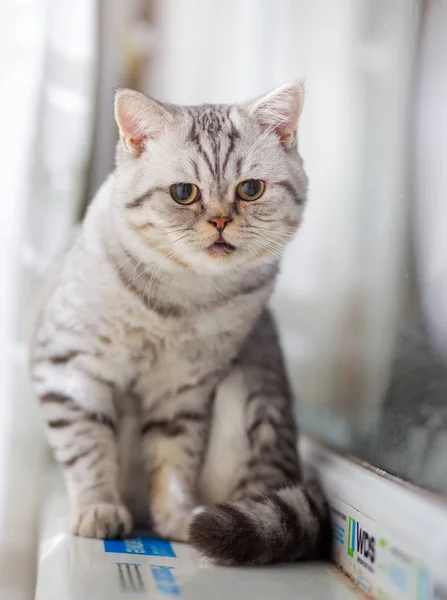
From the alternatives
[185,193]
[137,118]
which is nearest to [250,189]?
[185,193]

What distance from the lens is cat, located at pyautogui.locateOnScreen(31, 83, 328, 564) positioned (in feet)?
3.95

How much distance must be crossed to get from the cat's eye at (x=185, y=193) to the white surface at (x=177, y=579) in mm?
584

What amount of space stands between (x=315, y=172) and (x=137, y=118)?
39cm

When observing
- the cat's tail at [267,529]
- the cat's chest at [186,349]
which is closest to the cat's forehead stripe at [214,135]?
the cat's chest at [186,349]

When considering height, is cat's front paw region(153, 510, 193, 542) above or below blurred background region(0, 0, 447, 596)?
below

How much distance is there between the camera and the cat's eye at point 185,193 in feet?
3.96

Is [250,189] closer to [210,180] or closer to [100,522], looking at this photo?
[210,180]

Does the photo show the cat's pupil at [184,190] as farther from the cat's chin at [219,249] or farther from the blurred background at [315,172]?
the blurred background at [315,172]

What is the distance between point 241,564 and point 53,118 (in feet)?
4.24

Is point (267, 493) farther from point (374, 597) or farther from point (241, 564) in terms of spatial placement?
point (374, 597)

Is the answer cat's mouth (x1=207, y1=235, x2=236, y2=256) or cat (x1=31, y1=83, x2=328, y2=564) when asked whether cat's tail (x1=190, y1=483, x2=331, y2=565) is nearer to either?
cat (x1=31, y1=83, x2=328, y2=564)

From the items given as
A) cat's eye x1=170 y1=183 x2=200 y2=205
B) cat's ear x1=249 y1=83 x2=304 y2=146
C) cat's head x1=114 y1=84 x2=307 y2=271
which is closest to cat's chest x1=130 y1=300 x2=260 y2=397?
cat's head x1=114 y1=84 x2=307 y2=271

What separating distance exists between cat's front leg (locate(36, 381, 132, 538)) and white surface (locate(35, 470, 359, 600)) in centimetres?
10

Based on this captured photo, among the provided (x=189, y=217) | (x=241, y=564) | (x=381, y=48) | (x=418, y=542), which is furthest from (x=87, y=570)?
(x=381, y=48)
